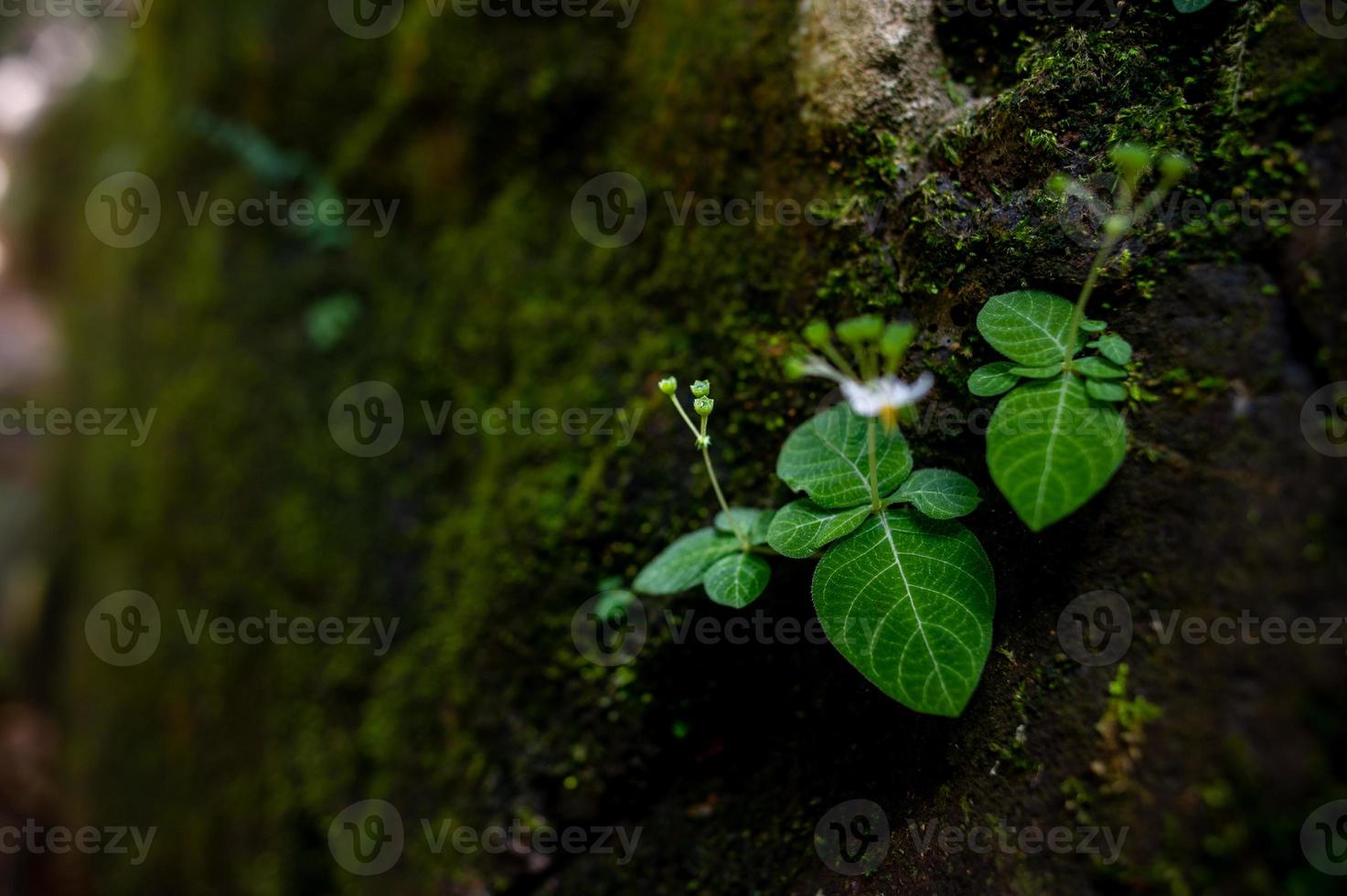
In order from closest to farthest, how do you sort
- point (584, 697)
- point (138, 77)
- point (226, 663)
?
point (584, 697)
point (226, 663)
point (138, 77)

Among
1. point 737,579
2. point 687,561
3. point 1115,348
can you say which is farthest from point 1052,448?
point 687,561

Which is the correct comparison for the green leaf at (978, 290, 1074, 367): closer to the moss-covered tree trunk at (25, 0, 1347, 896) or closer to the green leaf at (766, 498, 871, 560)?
the moss-covered tree trunk at (25, 0, 1347, 896)

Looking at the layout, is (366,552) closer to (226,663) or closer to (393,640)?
(393,640)

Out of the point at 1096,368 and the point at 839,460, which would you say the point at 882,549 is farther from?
the point at 1096,368

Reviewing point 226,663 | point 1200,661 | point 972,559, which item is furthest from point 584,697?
point 226,663

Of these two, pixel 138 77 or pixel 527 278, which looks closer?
pixel 527 278
